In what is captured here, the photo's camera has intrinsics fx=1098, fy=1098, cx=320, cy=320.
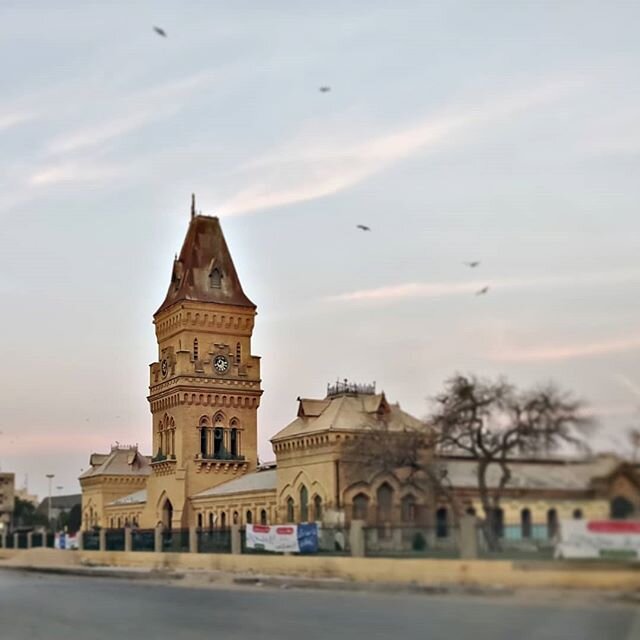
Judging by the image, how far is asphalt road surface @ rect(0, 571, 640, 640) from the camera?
14.1 metres

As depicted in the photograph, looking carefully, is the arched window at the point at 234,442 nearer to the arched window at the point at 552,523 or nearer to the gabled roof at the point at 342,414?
the gabled roof at the point at 342,414

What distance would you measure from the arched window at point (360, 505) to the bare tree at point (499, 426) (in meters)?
18.3

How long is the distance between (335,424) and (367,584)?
83.8 feet

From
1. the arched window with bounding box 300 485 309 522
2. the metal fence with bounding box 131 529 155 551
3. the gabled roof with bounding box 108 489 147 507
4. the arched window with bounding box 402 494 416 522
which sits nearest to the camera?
the arched window with bounding box 402 494 416 522

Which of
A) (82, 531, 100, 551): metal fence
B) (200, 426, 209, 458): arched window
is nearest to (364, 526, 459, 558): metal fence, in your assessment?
(82, 531, 100, 551): metal fence

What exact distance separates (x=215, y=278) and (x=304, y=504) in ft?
77.0

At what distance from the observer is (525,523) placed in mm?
16859

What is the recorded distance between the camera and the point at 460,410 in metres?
29.5

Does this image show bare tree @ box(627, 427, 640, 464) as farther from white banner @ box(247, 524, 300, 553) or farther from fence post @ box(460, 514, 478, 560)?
white banner @ box(247, 524, 300, 553)

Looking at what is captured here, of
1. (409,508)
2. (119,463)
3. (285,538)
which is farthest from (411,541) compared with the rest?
(119,463)

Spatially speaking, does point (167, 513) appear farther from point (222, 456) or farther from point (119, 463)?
point (119, 463)

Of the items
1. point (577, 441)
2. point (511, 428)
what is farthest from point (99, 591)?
point (577, 441)

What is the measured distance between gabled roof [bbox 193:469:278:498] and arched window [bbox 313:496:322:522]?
234 inches

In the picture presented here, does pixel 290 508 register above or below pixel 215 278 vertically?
below
